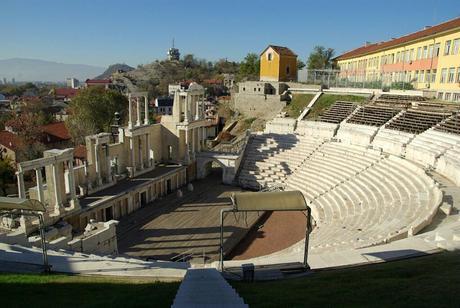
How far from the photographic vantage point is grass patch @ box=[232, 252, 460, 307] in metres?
6.34

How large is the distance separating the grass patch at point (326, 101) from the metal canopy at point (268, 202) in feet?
86.1

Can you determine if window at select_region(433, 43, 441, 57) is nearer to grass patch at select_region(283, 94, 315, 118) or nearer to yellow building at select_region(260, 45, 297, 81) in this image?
grass patch at select_region(283, 94, 315, 118)

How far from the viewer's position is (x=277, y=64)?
44.0 m

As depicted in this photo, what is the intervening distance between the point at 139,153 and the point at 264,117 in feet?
62.3

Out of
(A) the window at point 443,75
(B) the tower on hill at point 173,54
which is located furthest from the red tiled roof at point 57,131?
(B) the tower on hill at point 173,54

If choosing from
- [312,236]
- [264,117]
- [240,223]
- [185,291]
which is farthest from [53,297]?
[264,117]

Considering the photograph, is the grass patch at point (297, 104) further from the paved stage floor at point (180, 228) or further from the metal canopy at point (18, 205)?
the metal canopy at point (18, 205)

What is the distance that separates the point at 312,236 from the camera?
17047 millimetres

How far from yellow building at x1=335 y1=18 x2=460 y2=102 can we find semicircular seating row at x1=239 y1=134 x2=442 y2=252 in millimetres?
10920

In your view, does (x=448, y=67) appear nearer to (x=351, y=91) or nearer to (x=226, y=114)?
(x=351, y=91)

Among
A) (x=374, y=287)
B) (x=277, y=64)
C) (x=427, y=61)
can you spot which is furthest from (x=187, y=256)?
(x=277, y=64)

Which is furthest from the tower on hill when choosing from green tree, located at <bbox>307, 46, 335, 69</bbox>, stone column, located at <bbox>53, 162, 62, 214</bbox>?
stone column, located at <bbox>53, 162, 62, 214</bbox>

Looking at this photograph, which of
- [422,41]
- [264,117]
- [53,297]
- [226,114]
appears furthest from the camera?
[226,114]

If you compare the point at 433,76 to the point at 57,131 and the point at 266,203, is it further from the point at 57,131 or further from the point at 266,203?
the point at 57,131
